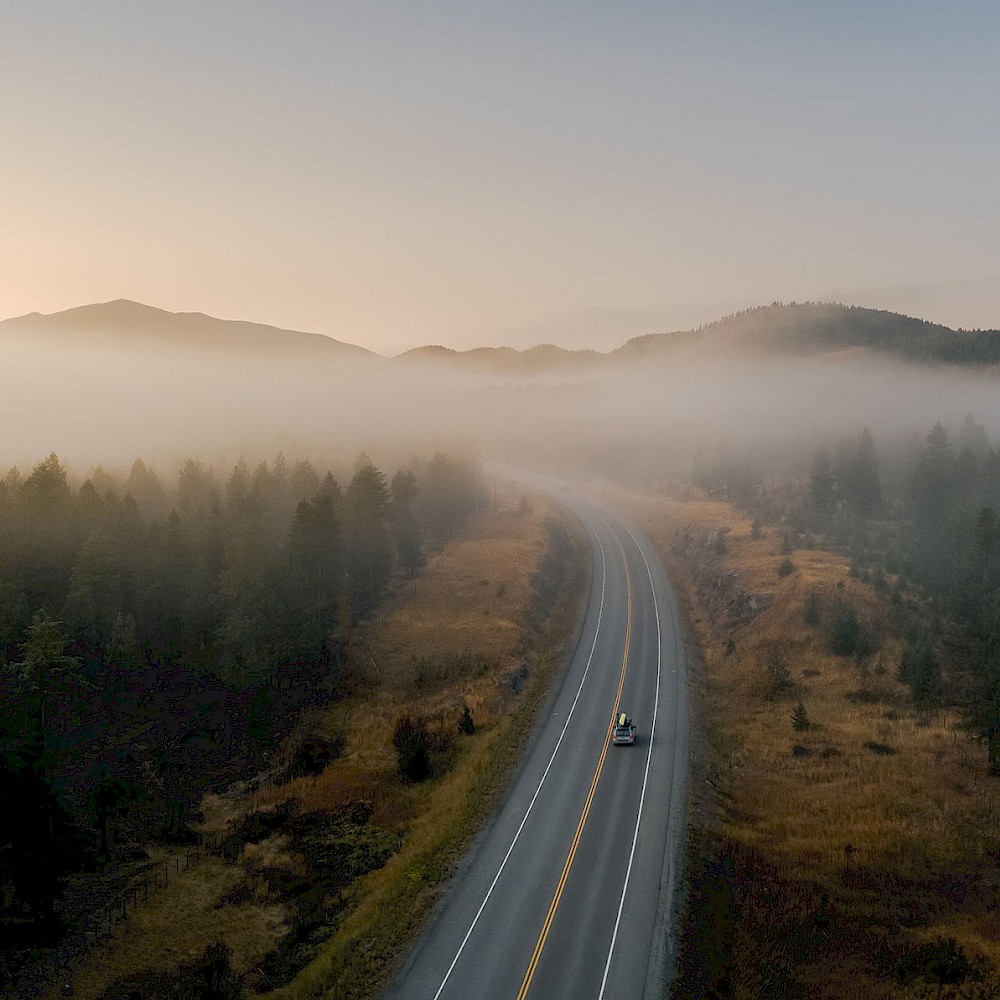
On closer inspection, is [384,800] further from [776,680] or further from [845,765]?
[776,680]

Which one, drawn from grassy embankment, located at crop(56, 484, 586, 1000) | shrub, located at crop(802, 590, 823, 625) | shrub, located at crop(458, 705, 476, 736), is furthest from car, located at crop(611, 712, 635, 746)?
shrub, located at crop(802, 590, 823, 625)

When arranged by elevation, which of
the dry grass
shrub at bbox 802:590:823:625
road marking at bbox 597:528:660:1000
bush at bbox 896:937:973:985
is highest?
shrub at bbox 802:590:823:625

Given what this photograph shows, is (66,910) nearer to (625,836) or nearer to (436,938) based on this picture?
(436,938)

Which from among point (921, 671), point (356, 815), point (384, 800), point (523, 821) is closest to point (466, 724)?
point (384, 800)

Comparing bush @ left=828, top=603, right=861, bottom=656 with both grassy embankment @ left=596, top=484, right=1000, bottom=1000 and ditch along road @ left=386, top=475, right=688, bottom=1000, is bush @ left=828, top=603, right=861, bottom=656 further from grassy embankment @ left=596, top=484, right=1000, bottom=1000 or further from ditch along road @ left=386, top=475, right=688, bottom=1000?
ditch along road @ left=386, top=475, right=688, bottom=1000

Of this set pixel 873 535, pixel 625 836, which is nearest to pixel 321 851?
pixel 625 836

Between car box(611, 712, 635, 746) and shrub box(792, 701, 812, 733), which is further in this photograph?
shrub box(792, 701, 812, 733)

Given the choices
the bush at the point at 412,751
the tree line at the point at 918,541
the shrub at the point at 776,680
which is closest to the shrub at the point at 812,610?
the tree line at the point at 918,541

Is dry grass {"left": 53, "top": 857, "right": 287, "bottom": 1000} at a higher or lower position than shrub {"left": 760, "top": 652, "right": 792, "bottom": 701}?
lower
